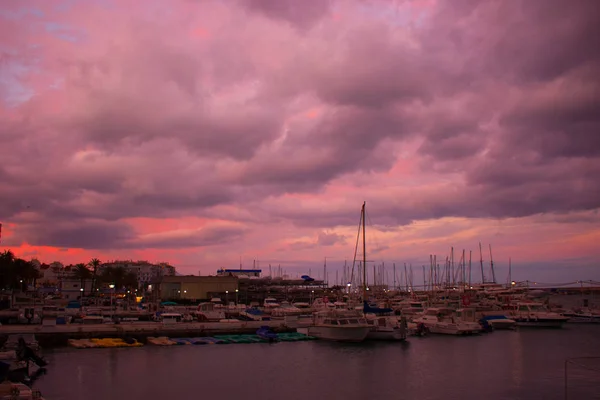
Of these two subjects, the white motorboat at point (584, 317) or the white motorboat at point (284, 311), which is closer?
the white motorboat at point (284, 311)

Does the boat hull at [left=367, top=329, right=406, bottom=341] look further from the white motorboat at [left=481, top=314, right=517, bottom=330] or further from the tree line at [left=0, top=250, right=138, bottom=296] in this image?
the tree line at [left=0, top=250, right=138, bottom=296]

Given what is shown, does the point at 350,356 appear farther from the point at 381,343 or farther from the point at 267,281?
the point at 267,281

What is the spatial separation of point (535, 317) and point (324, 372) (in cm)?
5343

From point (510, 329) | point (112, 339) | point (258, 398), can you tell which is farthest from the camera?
point (510, 329)

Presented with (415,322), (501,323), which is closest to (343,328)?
(415,322)

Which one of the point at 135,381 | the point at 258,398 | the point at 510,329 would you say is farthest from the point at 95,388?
the point at 510,329

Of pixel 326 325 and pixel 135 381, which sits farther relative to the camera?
pixel 326 325

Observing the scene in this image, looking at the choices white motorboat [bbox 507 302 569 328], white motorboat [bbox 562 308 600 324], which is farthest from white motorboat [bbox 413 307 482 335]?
white motorboat [bbox 562 308 600 324]

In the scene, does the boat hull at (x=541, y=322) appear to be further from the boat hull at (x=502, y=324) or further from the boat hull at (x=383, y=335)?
the boat hull at (x=383, y=335)

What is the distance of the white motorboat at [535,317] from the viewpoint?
260ft

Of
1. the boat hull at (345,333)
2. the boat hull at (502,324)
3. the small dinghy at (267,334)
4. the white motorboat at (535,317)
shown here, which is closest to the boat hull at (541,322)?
the white motorboat at (535,317)

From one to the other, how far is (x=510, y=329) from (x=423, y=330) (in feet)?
60.2

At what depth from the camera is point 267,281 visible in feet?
468

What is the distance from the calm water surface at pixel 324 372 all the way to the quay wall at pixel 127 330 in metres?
4.37
